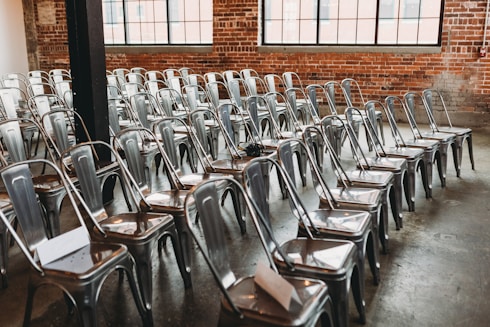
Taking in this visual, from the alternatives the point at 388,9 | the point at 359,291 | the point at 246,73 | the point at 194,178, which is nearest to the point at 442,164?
the point at 194,178

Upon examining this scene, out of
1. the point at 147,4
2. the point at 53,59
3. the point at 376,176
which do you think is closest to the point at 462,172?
the point at 376,176

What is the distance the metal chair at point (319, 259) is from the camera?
2271mm

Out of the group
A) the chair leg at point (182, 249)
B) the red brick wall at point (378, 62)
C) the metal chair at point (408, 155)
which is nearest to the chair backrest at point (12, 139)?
the chair leg at point (182, 249)

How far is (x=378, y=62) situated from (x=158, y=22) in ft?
14.1

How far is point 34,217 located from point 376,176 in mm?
2292

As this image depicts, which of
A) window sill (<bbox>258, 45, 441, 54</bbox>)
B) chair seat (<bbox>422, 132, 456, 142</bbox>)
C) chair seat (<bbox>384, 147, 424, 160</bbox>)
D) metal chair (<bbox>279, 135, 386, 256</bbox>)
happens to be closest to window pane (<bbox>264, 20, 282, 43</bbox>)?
window sill (<bbox>258, 45, 441, 54</bbox>)

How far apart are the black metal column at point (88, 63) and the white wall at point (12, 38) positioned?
663 centimetres

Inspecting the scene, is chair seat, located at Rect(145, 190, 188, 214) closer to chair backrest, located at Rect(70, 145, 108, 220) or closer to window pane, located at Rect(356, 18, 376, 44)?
chair backrest, located at Rect(70, 145, 108, 220)

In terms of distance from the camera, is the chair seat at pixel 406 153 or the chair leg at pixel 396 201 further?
the chair seat at pixel 406 153

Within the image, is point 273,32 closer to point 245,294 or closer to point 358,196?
point 358,196

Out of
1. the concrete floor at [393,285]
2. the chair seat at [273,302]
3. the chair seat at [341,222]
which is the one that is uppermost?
the chair seat at [341,222]

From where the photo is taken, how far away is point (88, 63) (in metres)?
4.23

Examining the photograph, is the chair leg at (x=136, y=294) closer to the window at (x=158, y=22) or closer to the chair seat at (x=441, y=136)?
the chair seat at (x=441, y=136)

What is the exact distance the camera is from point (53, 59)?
35.7 feet
